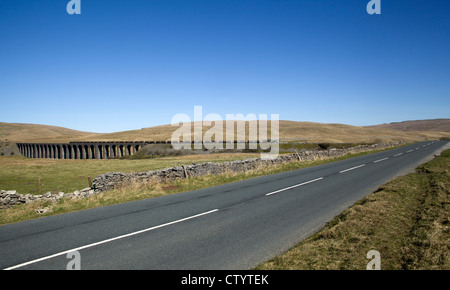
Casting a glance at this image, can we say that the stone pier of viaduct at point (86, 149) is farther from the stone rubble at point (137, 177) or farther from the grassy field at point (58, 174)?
the stone rubble at point (137, 177)

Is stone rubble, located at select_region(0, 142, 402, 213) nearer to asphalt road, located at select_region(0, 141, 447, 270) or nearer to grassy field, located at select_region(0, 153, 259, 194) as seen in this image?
asphalt road, located at select_region(0, 141, 447, 270)

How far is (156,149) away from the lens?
233 ft

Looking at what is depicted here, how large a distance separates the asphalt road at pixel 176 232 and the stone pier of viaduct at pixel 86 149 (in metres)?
67.3

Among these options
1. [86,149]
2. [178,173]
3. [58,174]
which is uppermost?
[178,173]

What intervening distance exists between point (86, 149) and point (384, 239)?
336 ft

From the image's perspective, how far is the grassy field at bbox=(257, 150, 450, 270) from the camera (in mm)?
5250

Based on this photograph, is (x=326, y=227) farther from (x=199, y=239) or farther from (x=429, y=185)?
(x=429, y=185)

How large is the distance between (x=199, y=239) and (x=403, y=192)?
9.41m

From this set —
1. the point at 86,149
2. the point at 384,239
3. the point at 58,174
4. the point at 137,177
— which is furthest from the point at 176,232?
the point at 86,149

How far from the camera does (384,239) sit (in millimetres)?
6418

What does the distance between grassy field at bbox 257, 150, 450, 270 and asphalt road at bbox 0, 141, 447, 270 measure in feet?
1.89

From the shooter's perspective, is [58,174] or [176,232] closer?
[176,232]

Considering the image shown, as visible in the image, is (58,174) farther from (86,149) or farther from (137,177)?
(86,149)
